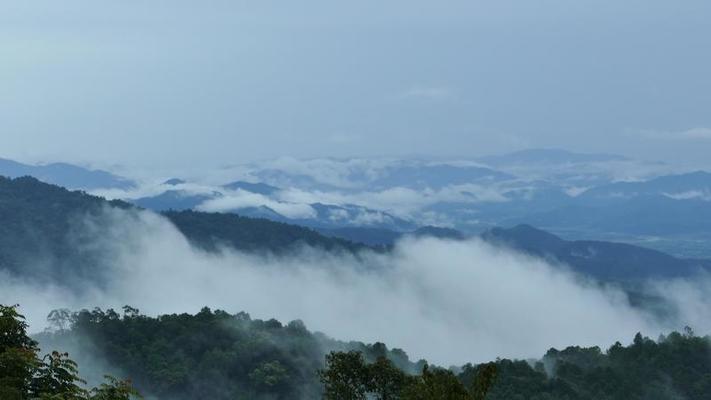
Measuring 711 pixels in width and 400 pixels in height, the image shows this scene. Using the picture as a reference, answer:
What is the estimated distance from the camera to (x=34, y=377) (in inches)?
869

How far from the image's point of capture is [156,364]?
4218 inches

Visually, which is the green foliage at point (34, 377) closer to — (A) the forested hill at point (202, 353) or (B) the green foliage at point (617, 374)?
(A) the forested hill at point (202, 353)

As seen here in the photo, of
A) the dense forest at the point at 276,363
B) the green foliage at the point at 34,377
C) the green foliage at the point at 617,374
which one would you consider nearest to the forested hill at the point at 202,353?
the dense forest at the point at 276,363

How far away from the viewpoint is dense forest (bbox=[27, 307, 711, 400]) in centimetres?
10506

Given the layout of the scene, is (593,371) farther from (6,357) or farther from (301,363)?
(6,357)

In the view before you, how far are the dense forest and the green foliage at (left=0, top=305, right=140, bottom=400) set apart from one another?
74.0 meters

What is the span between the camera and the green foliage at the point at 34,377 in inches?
804

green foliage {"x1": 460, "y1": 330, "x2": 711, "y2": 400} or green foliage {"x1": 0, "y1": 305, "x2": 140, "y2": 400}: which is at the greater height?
green foliage {"x1": 0, "y1": 305, "x2": 140, "y2": 400}

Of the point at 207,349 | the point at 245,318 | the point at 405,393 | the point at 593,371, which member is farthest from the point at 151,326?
the point at 405,393

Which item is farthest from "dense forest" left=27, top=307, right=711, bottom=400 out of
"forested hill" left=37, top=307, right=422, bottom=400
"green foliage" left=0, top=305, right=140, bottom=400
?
"green foliage" left=0, top=305, right=140, bottom=400

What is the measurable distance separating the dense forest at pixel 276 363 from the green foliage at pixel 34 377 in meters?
74.0

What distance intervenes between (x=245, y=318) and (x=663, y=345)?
59.5 meters

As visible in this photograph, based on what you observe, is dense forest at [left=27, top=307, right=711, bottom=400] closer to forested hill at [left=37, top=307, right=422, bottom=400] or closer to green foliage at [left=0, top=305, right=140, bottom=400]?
forested hill at [left=37, top=307, right=422, bottom=400]

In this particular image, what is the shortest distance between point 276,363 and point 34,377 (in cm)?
8632
